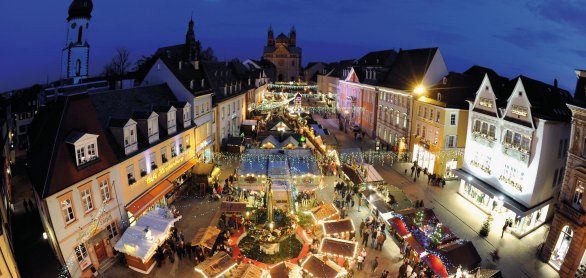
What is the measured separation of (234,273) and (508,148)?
2213 cm

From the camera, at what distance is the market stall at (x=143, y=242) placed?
19.5 meters

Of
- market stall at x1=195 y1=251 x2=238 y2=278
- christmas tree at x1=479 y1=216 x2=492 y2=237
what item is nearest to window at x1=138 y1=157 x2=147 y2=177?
market stall at x1=195 y1=251 x2=238 y2=278

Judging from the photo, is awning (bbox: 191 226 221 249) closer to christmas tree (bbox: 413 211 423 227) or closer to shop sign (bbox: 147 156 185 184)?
shop sign (bbox: 147 156 185 184)

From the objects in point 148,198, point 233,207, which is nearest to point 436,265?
point 233,207

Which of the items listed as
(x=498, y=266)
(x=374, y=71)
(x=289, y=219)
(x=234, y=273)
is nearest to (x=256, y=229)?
(x=289, y=219)

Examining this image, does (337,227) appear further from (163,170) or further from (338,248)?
(163,170)

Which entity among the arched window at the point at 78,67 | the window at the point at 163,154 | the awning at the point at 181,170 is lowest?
the awning at the point at 181,170

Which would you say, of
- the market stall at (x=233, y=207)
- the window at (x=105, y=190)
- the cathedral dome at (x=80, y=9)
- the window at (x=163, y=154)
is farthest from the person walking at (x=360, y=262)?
the cathedral dome at (x=80, y=9)

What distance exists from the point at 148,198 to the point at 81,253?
585 centimetres

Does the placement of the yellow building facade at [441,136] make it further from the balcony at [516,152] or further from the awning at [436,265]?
the awning at [436,265]

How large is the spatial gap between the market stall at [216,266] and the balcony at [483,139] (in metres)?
22.3

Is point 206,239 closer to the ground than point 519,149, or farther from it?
closer to the ground

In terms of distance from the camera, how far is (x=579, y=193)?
66.4ft

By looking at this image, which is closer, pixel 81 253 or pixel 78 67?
pixel 81 253
